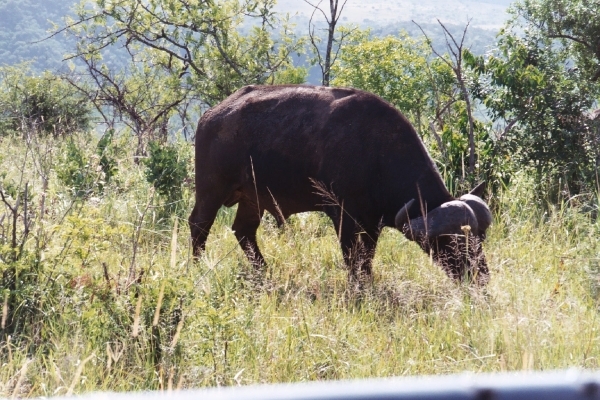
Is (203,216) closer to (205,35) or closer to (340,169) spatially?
(340,169)

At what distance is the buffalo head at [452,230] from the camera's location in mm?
5564

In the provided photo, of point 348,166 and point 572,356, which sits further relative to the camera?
point 348,166

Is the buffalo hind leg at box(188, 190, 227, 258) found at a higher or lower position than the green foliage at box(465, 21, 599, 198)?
lower

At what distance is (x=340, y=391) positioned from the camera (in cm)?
101

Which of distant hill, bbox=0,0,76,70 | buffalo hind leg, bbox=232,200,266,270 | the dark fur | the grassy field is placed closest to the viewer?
the grassy field

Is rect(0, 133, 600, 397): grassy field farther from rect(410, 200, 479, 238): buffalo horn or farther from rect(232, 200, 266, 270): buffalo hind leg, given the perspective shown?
rect(232, 200, 266, 270): buffalo hind leg

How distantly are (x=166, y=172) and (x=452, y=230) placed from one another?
13.0ft

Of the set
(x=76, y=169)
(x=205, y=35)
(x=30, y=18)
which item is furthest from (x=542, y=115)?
(x=30, y=18)

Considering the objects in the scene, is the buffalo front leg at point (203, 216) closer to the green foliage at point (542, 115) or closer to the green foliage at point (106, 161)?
the green foliage at point (106, 161)

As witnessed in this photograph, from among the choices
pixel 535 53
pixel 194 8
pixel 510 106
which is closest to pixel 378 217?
pixel 510 106

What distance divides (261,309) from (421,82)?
624cm

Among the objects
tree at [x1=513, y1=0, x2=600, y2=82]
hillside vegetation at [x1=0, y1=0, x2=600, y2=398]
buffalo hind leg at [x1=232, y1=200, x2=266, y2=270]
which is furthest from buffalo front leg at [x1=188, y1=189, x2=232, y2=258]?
tree at [x1=513, y1=0, x2=600, y2=82]

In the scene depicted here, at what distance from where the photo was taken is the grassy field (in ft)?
12.6

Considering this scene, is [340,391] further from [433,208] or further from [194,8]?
[194,8]
